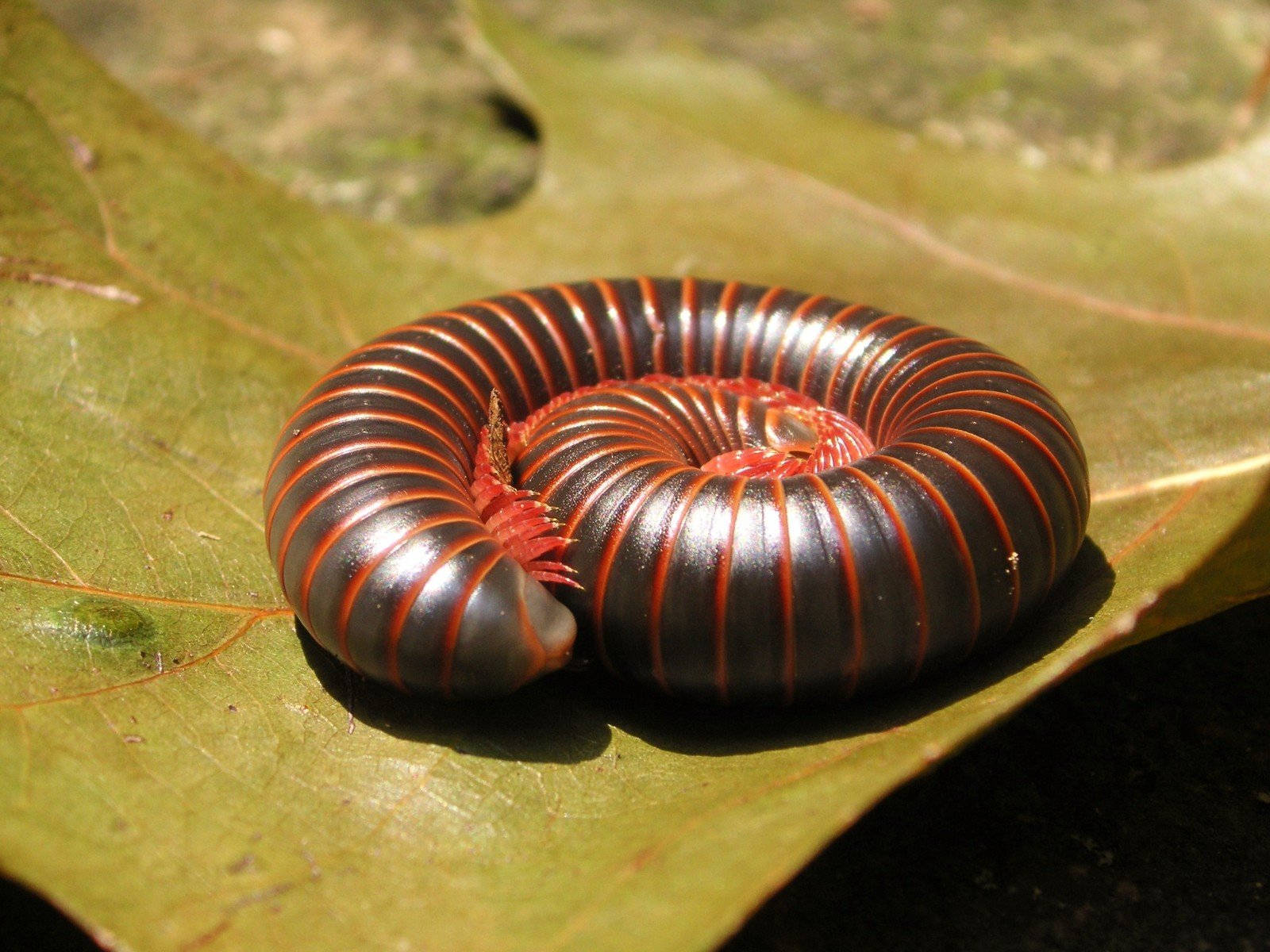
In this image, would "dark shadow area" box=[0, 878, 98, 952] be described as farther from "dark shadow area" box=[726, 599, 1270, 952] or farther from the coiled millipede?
"dark shadow area" box=[726, 599, 1270, 952]

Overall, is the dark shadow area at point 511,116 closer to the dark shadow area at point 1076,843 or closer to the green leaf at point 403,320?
the green leaf at point 403,320

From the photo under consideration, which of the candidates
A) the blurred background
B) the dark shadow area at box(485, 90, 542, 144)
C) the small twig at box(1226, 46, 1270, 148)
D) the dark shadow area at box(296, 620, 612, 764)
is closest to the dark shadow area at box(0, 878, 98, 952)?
the dark shadow area at box(296, 620, 612, 764)

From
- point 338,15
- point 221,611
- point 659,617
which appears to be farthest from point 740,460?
point 338,15

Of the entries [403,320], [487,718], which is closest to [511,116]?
A: [403,320]

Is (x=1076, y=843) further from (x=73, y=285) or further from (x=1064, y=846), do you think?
(x=73, y=285)

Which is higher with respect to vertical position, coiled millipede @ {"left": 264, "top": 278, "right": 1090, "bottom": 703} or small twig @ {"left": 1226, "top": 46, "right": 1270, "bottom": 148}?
small twig @ {"left": 1226, "top": 46, "right": 1270, "bottom": 148}

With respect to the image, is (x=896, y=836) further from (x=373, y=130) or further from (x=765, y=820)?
(x=373, y=130)
